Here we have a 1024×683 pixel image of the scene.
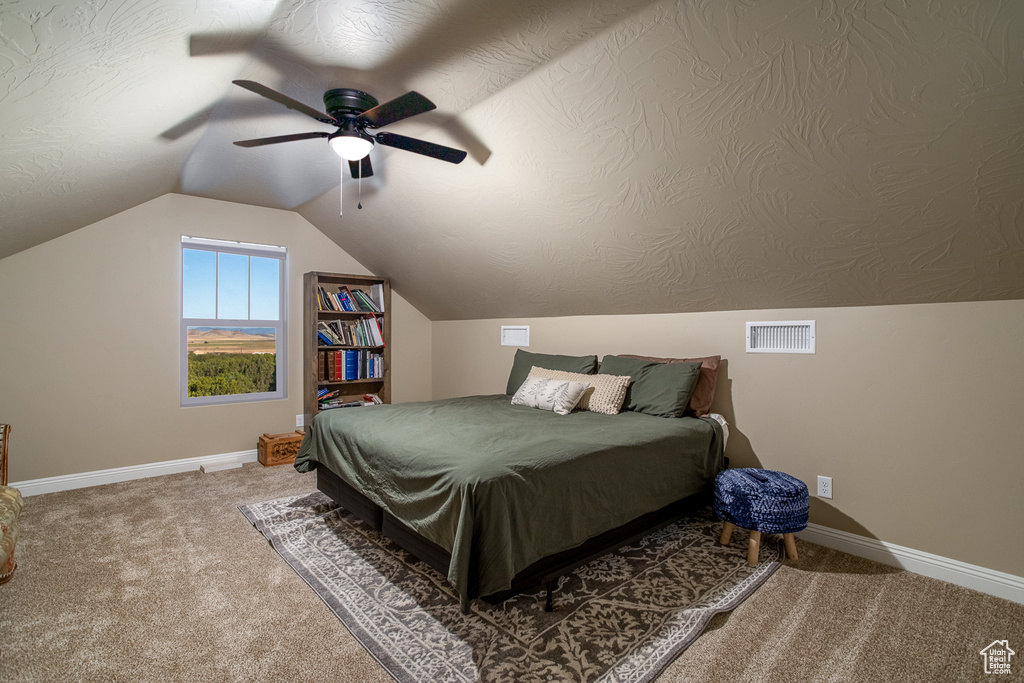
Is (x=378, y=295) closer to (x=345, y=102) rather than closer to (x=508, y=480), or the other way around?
(x=345, y=102)

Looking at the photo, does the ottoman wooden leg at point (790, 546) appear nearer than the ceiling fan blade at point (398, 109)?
No

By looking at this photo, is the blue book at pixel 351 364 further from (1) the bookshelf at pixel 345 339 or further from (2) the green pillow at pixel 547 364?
(2) the green pillow at pixel 547 364

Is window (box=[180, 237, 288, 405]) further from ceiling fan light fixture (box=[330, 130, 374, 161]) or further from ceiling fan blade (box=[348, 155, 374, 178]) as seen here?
ceiling fan light fixture (box=[330, 130, 374, 161])

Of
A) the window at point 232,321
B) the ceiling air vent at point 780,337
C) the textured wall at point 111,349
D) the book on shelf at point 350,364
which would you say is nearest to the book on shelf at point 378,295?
the book on shelf at point 350,364

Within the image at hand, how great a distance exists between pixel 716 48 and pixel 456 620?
227 centimetres

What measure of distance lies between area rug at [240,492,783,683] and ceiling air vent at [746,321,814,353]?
1.06 meters

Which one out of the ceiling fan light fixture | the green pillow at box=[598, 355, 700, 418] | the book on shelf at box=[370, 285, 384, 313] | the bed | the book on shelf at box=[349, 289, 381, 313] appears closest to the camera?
the bed

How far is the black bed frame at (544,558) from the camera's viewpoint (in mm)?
1903

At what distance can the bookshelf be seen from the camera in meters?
Result: 4.39

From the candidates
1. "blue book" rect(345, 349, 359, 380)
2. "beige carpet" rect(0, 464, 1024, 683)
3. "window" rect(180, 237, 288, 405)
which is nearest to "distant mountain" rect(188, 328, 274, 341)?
"window" rect(180, 237, 288, 405)

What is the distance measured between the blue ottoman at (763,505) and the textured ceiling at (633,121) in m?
1.01

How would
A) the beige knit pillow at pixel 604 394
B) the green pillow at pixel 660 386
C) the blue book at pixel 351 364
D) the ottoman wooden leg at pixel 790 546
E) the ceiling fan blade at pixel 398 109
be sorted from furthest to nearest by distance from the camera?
the blue book at pixel 351 364, the beige knit pillow at pixel 604 394, the green pillow at pixel 660 386, the ottoman wooden leg at pixel 790 546, the ceiling fan blade at pixel 398 109

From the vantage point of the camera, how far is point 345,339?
15.2 ft

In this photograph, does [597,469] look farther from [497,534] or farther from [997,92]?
[997,92]
